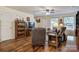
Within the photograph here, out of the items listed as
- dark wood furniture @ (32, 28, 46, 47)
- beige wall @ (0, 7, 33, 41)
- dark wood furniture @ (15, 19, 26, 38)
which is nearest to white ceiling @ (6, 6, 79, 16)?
beige wall @ (0, 7, 33, 41)

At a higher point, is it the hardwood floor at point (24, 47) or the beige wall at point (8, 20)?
the beige wall at point (8, 20)

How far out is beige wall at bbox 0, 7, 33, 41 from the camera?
279cm

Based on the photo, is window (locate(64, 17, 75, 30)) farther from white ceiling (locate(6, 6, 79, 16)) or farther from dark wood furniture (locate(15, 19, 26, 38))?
dark wood furniture (locate(15, 19, 26, 38))

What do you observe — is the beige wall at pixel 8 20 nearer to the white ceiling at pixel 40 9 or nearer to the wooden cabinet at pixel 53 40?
the white ceiling at pixel 40 9

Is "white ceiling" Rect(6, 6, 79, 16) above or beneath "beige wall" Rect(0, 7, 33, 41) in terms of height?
above

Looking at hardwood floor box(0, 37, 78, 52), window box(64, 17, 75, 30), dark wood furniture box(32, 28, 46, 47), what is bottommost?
hardwood floor box(0, 37, 78, 52)

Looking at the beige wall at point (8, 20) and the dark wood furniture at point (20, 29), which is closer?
the beige wall at point (8, 20)

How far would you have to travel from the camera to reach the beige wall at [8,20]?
2785 millimetres

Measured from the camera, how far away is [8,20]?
9.29ft

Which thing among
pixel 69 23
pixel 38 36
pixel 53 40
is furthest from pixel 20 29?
pixel 69 23

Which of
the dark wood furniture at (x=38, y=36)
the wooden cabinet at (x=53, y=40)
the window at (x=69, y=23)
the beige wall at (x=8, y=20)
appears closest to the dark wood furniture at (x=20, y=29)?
the beige wall at (x=8, y=20)
